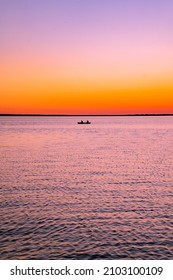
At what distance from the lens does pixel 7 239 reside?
15.9 metres

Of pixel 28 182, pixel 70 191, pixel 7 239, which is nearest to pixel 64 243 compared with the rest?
pixel 7 239

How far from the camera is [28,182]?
28891 mm

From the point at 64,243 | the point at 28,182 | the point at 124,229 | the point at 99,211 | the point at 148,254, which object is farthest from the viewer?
the point at 28,182

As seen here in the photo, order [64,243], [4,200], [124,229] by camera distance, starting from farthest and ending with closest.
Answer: [4,200], [124,229], [64,243]

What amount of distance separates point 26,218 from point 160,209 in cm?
899

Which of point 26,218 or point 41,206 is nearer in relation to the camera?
point 26,218

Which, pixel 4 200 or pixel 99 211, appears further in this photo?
pixel 4 200

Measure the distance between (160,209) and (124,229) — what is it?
179 inches
